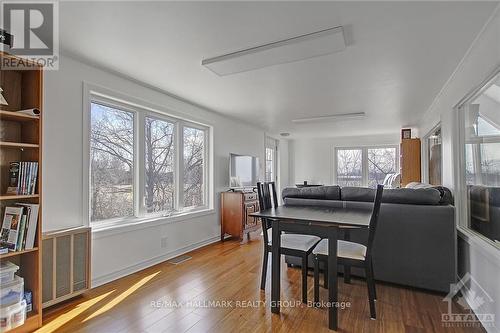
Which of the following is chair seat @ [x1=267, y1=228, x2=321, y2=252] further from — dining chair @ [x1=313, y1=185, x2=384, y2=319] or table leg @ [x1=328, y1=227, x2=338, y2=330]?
table leg @ [x1=328, y1=227, x2=338, y2=330]

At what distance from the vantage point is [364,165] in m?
7.61

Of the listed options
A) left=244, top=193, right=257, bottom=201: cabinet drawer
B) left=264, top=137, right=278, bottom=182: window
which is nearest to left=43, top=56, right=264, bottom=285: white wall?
left=244, top=193, right=257, bottom=201: cabinet drawer

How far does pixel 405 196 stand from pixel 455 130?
964mm

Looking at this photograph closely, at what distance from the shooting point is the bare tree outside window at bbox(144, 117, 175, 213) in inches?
140

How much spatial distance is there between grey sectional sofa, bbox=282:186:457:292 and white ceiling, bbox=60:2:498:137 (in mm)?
1357

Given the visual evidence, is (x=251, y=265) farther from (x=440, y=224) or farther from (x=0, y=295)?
(x=0, y=295)

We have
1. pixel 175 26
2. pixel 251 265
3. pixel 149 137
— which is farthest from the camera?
pixel 149 137

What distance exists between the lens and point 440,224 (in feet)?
8.24

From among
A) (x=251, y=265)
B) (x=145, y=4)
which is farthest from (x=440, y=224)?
(x=145, y=4)

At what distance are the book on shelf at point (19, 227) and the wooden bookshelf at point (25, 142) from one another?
0.12 ft

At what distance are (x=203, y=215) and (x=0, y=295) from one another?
271cm

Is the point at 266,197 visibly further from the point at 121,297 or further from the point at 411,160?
the point at 411,160

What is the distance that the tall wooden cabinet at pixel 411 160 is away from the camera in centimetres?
550

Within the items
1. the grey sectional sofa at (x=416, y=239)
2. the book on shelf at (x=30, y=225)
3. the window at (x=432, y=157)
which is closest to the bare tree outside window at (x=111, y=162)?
the book on shelf at (x=30, y=225)
